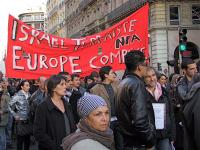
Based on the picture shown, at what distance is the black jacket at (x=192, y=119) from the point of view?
390 centimetres

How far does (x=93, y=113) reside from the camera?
11.3ft

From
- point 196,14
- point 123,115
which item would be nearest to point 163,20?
point 196,14

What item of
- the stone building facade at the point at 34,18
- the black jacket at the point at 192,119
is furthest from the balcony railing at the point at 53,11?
the black jacket at the point at 192,119

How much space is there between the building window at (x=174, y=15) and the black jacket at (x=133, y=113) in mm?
30032

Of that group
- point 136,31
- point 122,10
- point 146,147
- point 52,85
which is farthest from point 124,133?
point 122,10

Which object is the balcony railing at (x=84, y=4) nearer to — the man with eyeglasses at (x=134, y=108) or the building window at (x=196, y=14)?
the building window at (x=196, y=14)

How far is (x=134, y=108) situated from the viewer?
488 cm

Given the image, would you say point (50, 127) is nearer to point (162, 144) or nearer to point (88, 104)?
point (162, 144)

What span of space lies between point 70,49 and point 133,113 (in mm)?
4951

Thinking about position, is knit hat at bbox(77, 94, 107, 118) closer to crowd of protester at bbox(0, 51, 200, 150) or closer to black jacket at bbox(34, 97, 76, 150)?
crowd of protester at bbox(0, 51, 200, 150)

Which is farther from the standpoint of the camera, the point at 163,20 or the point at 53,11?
the point at 53,11

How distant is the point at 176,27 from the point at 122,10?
23.9 ft

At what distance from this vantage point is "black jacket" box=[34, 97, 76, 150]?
5629mm

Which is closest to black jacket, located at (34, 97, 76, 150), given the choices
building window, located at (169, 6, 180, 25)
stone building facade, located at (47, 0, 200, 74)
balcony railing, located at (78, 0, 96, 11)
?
stone building facade, located at (47, 0, 200, 74)
